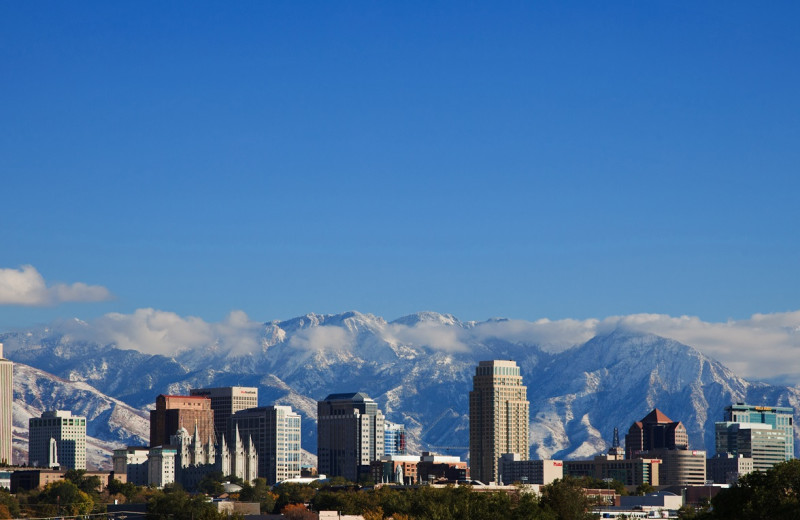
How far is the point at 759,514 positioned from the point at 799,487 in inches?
250

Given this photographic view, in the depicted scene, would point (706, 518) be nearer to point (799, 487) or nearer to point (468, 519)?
point (799, 487)

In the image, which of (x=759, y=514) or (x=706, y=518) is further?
(x=706, y=518)

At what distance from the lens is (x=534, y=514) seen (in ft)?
645

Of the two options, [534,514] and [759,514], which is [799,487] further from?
[534,514]

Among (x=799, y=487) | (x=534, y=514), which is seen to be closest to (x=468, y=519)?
(x=534, y=514)

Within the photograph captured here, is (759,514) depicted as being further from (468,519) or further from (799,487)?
(468,519)

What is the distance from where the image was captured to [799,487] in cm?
17325

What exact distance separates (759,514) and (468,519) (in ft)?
139

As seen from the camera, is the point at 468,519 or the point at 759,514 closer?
the point at 759,514

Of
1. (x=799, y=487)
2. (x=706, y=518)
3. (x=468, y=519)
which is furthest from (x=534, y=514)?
(x=799, y=487)

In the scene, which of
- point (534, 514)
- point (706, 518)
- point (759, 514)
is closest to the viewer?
point (759, 514)

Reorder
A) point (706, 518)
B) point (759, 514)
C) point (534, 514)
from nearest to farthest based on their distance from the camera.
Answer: point (759, 514), point (706, 518), point (534, 514)

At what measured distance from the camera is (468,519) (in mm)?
199750

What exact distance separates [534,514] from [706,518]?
22982 millimetres
